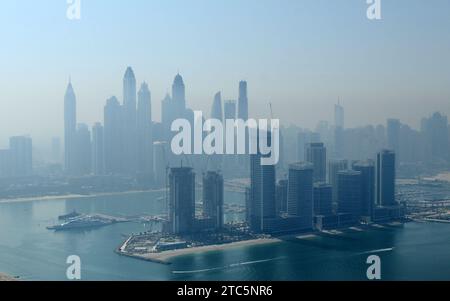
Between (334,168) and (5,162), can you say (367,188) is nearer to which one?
(334,168)

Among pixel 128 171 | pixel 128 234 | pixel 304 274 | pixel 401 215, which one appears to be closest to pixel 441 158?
pixel 401 215

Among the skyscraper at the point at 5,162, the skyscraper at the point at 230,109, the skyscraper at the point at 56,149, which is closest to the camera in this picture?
the skyscraper at the point at 230,109

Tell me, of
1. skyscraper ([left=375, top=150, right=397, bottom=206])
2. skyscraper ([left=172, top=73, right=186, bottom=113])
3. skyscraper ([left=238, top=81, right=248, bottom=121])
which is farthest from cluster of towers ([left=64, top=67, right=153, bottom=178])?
skyscraper ([left=375, top=150, right=397, bottom=206])

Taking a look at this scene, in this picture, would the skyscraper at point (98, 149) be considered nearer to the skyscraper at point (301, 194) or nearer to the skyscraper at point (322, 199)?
the skyscraper at point (322, 199)

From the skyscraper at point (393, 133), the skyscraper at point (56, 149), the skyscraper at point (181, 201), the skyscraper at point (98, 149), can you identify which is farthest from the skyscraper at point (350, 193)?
the skyscraper at point (56, 149)
